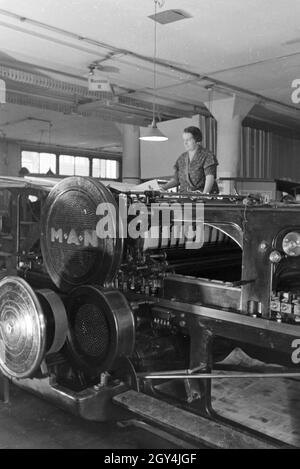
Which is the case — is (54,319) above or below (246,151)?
below

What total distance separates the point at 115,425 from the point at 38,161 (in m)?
14.5

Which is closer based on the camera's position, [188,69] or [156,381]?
[156,381]

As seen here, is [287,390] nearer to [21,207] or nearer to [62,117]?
[21,207]

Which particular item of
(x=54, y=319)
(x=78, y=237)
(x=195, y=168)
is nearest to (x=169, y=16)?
(x=195, y=168)

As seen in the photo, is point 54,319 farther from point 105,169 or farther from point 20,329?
point 105,169

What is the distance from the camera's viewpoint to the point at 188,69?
766 centimetres

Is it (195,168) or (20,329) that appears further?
(195,168)

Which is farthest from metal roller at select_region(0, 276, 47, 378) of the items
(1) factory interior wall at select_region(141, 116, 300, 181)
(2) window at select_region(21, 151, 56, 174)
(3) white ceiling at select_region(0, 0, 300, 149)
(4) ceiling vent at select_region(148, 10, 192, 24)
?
(2) window at select_region(21, 151, 56, 174)

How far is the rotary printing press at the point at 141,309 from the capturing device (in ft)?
6.77

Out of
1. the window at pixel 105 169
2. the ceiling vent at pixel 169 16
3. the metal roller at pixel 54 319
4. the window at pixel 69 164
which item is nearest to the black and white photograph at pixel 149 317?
the metal roller at pixel 54 319

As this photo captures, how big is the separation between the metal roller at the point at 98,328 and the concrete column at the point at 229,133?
23.5 ft

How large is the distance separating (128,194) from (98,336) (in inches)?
29.6

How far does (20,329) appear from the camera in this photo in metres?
2.46
